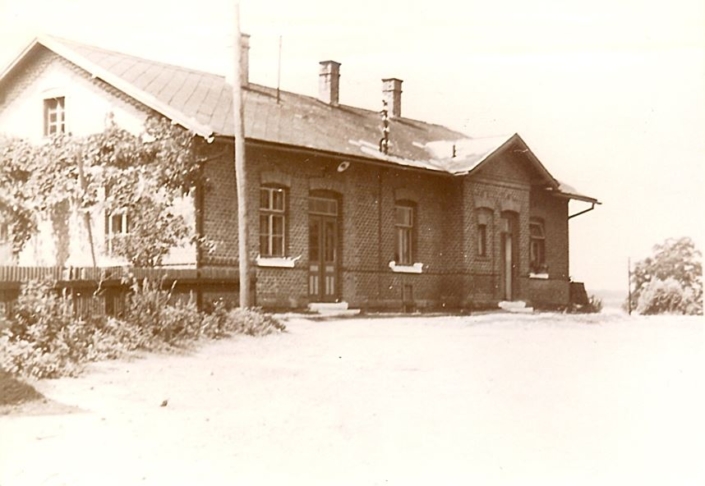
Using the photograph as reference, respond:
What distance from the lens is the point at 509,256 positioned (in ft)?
66.6

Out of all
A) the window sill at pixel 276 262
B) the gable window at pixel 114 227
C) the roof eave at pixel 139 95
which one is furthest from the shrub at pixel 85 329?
the window sill at pixel 276 262

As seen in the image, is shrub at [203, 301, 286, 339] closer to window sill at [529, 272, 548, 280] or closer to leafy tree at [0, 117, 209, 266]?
leafy tree at [0, 117, 209, 266]

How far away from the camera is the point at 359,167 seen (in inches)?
679

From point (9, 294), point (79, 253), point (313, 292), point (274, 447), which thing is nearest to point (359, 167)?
point (313, 292)

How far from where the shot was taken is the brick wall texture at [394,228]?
15.0m

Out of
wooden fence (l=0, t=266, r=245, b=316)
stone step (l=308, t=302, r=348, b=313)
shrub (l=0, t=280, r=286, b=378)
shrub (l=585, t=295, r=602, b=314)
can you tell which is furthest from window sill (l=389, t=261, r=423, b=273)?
shrub (l=0, t=280, r=286, b=378)

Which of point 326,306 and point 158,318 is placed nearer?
point 158,318

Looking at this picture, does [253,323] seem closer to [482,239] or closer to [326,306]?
[326,306]

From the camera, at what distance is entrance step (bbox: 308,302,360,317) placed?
52.7ft

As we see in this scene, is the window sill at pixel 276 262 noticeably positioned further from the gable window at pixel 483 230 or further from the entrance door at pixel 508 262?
the entrance door at pixel 508 262

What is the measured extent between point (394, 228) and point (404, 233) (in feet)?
1.70

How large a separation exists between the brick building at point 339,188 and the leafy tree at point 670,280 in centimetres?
155

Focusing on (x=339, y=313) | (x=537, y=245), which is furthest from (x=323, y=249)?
(x=537, y=245)

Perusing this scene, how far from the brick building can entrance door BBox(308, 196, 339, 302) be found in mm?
27
